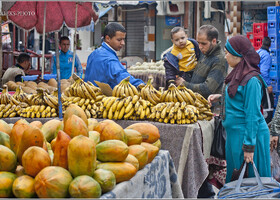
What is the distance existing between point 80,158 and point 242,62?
2332mm

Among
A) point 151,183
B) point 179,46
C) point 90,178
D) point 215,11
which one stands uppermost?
point 215,11

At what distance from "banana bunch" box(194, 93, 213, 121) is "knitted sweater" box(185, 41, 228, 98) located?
23 centimetres

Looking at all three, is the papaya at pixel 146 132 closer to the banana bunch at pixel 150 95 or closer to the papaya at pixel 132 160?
the papaya at pixel 132 160

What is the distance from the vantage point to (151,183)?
8.29ft

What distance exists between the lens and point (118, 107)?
424 centimetres

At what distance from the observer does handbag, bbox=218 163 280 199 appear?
3.42 m

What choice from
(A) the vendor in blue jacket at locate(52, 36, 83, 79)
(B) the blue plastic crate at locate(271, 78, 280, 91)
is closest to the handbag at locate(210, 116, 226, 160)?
(B) the blue plastic crate at locate(271, 78, 280, 91)

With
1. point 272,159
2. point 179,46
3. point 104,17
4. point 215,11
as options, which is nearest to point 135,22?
point 104,17

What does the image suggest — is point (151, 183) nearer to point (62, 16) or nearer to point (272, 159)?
point (272, 159)

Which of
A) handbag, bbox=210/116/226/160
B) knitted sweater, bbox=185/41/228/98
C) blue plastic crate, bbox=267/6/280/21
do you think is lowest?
handbag, bbox=210/116/226/160

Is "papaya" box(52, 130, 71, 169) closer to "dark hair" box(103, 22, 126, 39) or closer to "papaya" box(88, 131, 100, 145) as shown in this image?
"papaya" box(88, 131, 100, 145)

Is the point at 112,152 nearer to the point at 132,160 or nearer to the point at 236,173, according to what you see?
the point at 132,160

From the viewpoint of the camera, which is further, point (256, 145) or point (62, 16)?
point (62, 16)

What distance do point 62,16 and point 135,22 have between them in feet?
28.3
